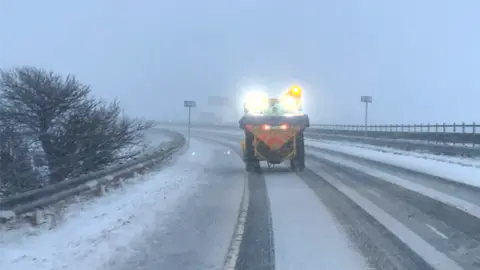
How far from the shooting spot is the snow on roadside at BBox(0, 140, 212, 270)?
755cm

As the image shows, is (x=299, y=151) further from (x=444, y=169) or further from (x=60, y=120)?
(x=60, y=120)

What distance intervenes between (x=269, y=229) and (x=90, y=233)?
2.96 m

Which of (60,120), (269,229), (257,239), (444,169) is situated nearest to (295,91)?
(444,169)

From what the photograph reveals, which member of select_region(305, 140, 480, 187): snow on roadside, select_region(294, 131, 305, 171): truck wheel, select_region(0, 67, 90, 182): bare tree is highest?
select_region(0, 67, 90, 182): bare tree

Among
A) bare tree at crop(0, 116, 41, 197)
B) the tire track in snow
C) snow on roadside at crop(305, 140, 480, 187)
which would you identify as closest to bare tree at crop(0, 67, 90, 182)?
bare tree at crop(0, 116, 41, 197)

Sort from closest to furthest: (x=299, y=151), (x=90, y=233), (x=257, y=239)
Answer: (x=257, y=239), (x=90, y=233), (x=299, y=151)

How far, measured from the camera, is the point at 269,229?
9.91 meters

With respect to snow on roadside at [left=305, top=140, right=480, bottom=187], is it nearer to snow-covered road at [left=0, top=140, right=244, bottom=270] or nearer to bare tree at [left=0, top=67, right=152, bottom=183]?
snow-covered road at [left=0, top=140, right=244, bottom=270]

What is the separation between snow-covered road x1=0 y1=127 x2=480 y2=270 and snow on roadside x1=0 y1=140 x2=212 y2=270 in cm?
2

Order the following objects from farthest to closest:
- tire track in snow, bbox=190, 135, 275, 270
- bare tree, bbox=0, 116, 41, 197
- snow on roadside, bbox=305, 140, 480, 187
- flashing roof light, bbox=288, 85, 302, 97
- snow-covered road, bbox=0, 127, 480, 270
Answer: flashing roof light, bbox=288, 85, 302, 97 < bare tree, bbox=0, 116, 41, 197 < snow on roadside, bbox=305, 140, 480, 187 < snow-covered road, bbox=0, 127, 480, 270 < tire track in snow, bbox=190, 135, 275, 270

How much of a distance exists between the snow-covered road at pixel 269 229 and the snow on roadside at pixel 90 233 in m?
0.02

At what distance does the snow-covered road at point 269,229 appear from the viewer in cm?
760

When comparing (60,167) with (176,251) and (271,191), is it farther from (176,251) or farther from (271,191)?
(176,251)

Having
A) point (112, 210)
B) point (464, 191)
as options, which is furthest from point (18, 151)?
point (464, 191)
